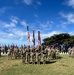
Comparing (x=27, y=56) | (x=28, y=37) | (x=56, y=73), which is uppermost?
(x=28, y=37)

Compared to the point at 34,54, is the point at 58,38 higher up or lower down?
higher up

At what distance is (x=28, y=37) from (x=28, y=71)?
1510cm

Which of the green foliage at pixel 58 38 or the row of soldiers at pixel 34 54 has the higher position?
the green foliage at pixel 58 38

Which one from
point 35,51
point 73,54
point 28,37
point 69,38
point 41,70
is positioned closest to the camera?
point 41,70

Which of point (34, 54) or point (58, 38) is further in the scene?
point (58, 38)

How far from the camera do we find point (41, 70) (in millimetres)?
25172

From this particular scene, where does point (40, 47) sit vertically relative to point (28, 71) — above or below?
above

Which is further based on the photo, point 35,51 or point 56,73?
point 35,51

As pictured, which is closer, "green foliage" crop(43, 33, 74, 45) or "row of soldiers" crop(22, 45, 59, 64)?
"row of soldiers" crop(22, 45, 59, 64)

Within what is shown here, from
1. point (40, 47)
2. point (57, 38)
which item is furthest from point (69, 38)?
point (40, 47)

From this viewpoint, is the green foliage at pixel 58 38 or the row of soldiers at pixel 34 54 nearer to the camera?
the row of soldiers at pixel 34 54

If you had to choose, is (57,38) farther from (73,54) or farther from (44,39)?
(73,54)

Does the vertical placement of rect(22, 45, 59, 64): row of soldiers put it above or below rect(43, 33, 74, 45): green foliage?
below

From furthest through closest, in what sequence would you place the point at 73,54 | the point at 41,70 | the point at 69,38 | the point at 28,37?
1. the point at 69,38
2. the point at 73,54
3. the point at 28,37
4. the point at 41,70
